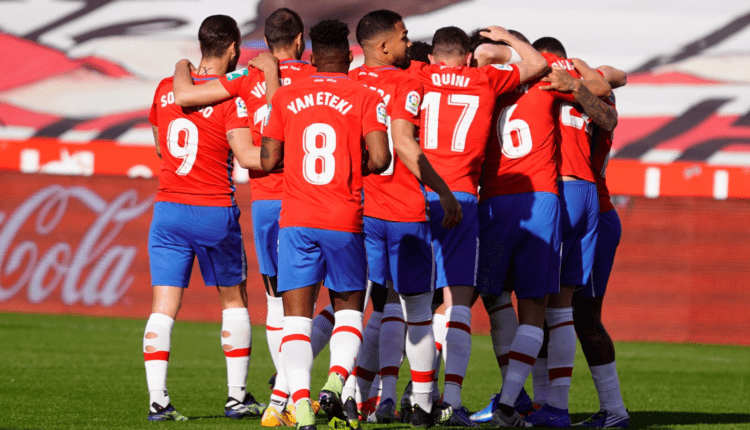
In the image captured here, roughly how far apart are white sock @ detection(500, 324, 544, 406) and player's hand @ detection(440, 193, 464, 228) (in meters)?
0.94

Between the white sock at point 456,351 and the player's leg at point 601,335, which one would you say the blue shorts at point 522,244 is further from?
the player's leg at point 601,335

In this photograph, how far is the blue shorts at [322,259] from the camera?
477cm

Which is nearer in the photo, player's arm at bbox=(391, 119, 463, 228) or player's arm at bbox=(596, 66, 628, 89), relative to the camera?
player's arm at bbox=(391, 119, 463, 228)

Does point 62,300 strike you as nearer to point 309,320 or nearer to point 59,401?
point 59,401

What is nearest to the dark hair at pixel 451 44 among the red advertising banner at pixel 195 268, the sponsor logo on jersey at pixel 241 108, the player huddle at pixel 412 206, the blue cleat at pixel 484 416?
the player huddle at pixel 412 206

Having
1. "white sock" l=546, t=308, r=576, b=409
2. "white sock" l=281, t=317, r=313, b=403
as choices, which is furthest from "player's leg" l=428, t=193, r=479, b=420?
"white sock" l=281, t=317, r=313, b=403

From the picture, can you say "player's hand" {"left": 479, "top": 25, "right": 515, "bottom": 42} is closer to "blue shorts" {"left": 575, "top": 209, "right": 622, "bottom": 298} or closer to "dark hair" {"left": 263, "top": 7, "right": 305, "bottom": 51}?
"dark hair" {"left": 263, "top": 7, "right": 305, "bottom": 51}

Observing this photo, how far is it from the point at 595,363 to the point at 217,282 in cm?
244

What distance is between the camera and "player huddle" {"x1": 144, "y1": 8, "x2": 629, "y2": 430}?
489 centimetres

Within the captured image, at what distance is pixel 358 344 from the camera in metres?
4.84

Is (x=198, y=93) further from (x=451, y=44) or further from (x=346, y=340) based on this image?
(x=346, y=340)

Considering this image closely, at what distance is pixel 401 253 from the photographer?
17.4 feet

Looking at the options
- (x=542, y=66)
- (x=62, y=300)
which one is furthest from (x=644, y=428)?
(x=62, y=300)

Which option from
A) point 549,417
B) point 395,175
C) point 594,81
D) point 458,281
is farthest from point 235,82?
point 549,417
